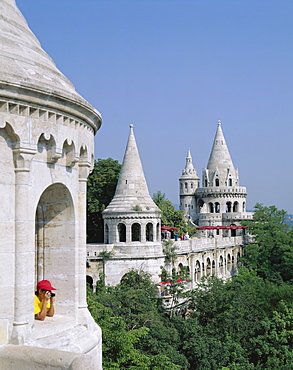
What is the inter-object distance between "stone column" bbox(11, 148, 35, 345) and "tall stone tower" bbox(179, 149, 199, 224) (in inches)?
2280

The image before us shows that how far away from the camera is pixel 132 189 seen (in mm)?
30188

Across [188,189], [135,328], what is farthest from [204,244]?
[188,189]

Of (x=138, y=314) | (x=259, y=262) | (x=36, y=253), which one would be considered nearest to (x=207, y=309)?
(x=138, y=314)

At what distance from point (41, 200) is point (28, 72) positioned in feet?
5.30

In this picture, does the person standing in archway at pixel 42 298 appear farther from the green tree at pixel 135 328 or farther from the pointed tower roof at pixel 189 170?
the pointed tower roof at pixel 189 170

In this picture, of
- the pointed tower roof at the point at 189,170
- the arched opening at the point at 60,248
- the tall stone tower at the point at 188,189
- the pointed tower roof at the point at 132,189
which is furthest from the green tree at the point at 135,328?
the pointed tower roof at the point at 189,170

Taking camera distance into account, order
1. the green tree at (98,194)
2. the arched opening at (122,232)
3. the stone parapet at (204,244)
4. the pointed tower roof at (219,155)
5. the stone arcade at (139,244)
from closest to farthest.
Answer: the stone arcade at (139,244) → the arched opening at (122,232) → the stone parapet at (204,244) → the green tree at (98,194) → the pointed tower roof at (219,155)

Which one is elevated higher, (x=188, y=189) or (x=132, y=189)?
(x=188, y=189)

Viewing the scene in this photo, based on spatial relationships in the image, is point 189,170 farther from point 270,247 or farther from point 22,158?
point 22,158

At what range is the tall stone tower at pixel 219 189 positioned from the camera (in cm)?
5934

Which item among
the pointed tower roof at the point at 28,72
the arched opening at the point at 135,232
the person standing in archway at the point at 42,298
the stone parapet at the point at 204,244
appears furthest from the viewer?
the stone parapet at the point at 204,244

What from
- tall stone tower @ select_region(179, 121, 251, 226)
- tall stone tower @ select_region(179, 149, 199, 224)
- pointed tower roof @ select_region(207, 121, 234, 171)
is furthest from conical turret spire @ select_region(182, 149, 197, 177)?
pointed tower roof @ select_region(207, 121, 234, 171)

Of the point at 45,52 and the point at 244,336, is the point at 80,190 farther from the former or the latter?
the point at 244,336

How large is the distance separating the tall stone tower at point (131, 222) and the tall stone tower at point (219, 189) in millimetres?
28314
